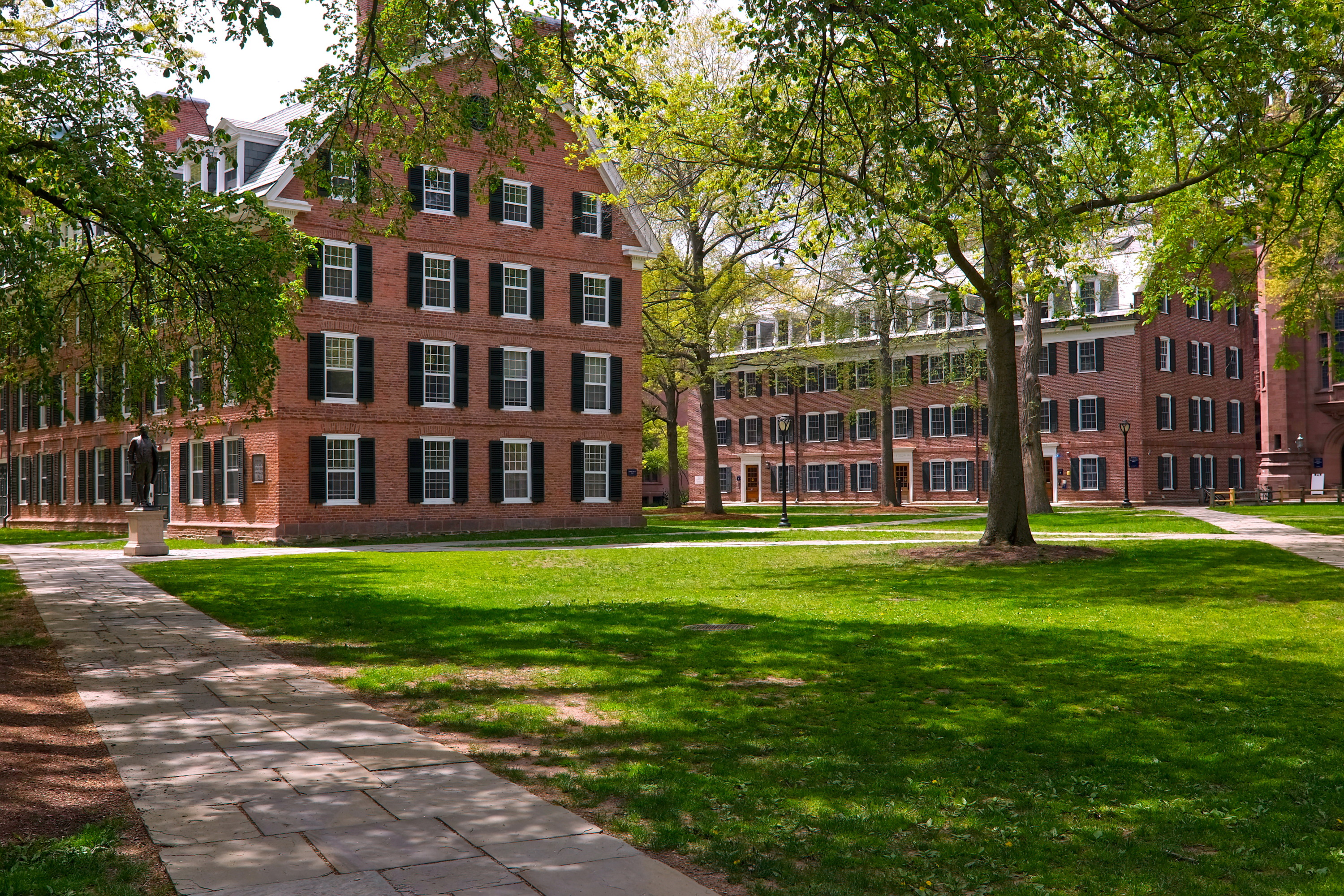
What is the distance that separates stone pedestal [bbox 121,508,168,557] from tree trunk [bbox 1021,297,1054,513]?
790 inches

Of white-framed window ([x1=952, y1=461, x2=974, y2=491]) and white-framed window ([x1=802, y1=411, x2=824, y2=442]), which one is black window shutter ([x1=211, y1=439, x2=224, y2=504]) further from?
white-framed window ([x1=802, y1=411, x2=824, y2=442])

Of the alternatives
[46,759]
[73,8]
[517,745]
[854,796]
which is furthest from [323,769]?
[73,8]

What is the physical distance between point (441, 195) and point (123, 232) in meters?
18.2

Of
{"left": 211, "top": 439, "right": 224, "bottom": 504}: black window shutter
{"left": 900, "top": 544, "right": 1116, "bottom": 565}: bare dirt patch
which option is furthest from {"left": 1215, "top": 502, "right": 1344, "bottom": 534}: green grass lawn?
{"left": 211, "top": 439, "right": 224, "bottom": 504}: black window shutter

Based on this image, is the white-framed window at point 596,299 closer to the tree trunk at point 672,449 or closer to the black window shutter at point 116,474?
the tree trunk at point 672,449

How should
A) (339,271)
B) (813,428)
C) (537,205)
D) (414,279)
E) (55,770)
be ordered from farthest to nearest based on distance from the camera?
(813,428) < (537,205) < (414,279) < (339,271) < (55,770)

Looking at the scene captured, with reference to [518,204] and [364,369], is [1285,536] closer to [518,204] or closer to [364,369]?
[518,204]

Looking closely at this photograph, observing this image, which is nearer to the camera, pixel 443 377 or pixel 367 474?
pixel 367 474

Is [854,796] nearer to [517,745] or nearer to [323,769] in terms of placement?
[517,745]

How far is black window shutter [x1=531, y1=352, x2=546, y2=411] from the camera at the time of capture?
105 ft

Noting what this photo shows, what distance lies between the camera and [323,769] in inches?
214

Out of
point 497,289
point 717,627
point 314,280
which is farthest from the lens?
point 497,289

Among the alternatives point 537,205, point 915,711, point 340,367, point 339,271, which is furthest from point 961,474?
point 915,711

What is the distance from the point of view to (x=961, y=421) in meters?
A: 54.7
